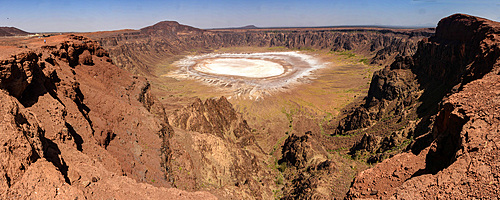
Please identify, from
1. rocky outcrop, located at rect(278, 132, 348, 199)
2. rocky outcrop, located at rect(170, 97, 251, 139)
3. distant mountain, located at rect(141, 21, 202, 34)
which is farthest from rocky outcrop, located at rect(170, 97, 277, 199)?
distant mountain, located at rect(141, 21, 202, 34)

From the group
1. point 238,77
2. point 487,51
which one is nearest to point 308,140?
point 487,51

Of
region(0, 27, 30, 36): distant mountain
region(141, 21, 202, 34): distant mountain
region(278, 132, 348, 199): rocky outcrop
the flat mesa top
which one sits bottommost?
region(278, 132, 348, 199): rocky outcrop

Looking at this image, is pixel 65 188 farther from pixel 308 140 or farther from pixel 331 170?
pixel 308 140

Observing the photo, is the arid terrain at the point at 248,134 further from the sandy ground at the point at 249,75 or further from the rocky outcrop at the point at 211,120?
the sandy ground at the point at 249,75

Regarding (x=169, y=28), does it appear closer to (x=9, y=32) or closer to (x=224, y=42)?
(x=224, y=42)

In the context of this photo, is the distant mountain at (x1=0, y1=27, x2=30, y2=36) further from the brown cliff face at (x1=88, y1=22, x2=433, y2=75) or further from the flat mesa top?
the flat mesa top

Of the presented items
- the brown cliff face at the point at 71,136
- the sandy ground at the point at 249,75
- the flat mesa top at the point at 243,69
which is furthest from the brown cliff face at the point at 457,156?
the flat mesa top at the point at 243,69
